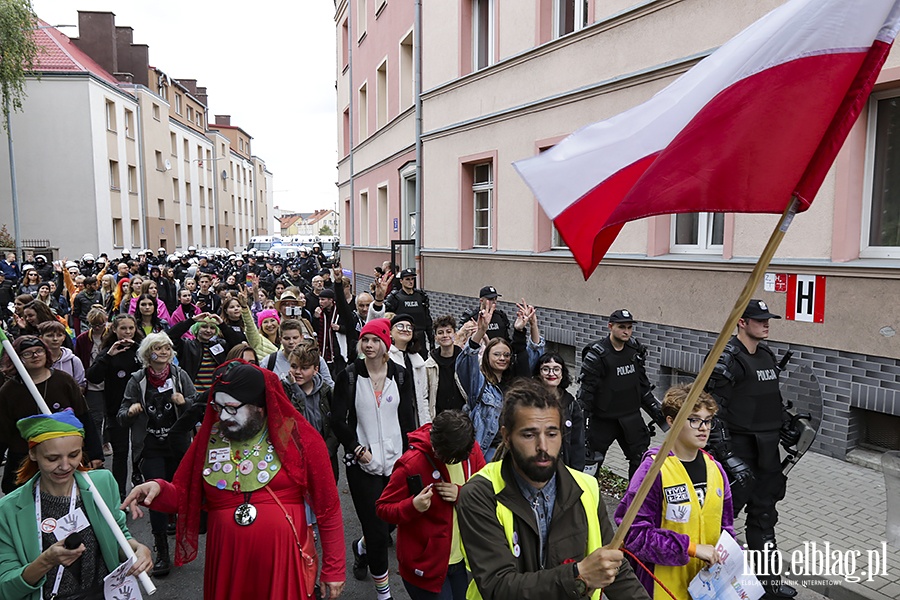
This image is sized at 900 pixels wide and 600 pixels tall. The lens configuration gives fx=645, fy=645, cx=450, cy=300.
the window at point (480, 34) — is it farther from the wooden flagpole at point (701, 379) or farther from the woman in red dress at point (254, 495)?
the wooden flagpole at point (701, 379)

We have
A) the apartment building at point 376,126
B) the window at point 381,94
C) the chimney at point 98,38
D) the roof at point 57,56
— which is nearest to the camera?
the apartment building at point 376,126

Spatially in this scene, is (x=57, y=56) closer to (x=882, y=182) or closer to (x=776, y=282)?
(x=776, y=282)

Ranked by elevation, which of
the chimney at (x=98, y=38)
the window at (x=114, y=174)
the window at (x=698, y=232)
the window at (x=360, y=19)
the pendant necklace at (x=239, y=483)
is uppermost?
the chimney at (x=98, y=38)

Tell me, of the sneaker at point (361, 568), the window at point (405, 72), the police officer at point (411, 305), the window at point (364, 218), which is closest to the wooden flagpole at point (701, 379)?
the sneaker at point (361, 568)

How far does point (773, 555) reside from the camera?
15.3 feet

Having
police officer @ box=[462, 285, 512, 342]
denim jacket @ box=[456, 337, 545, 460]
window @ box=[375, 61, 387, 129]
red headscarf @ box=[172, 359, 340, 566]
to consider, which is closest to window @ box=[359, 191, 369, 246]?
window @ box=[375, 61, 387, 129]

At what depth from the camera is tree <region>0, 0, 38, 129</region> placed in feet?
77.8

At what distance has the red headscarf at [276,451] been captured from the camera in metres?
3.21

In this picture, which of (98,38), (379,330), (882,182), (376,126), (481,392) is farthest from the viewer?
(98,38)

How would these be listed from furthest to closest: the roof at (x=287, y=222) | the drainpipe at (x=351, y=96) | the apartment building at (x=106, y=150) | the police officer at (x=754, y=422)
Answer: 1. the roof at (x=287, y=222)
2. the apartment building at (x=106, y=150)
3. the drainpipe at (x=351, y=96)
4. the police officer at (x=754, y=422)

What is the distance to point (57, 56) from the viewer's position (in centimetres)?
3262

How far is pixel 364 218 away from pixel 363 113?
13.3 feet

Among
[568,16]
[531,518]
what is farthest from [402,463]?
[568,16]

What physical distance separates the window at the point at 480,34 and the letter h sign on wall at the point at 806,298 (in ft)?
28.5
